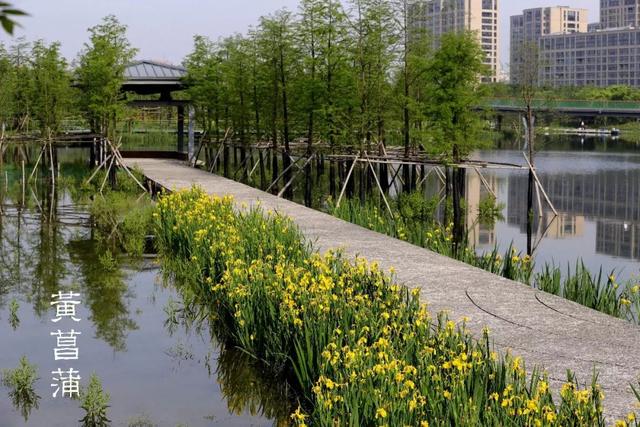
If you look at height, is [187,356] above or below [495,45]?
below

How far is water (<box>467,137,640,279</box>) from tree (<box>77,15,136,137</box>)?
11873mm

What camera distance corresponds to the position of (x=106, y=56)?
28.9 m

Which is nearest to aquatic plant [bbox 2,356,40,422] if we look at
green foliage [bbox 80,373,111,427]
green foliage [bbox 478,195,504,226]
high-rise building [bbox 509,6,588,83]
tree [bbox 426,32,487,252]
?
green foliage [bbox 80,373,111,427]

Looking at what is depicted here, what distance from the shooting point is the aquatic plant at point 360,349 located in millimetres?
5426

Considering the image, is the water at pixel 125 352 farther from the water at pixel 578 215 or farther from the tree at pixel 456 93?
the tree at pixel 456 93

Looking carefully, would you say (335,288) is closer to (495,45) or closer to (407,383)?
(407,383)

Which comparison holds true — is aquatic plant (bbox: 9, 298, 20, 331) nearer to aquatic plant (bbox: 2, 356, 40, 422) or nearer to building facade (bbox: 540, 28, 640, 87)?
aquatic plant (bbox: 2, 356, 40, 422)

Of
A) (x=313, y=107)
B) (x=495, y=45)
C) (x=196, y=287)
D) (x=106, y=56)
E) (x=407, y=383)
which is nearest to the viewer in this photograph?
(x=407, y=383)

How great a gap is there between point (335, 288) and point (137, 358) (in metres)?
2.28

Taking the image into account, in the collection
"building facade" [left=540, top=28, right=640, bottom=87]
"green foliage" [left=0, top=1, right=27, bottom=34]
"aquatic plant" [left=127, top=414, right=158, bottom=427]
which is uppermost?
"building facade" [left=540, top=28, right=640, bottom=87]

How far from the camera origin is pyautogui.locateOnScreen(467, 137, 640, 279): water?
58.5 feet

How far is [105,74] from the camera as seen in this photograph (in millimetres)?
28734

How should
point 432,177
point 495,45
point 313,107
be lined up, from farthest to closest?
point 495,45
point 432,177
point 313,107

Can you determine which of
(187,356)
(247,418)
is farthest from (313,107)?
(247,418)
